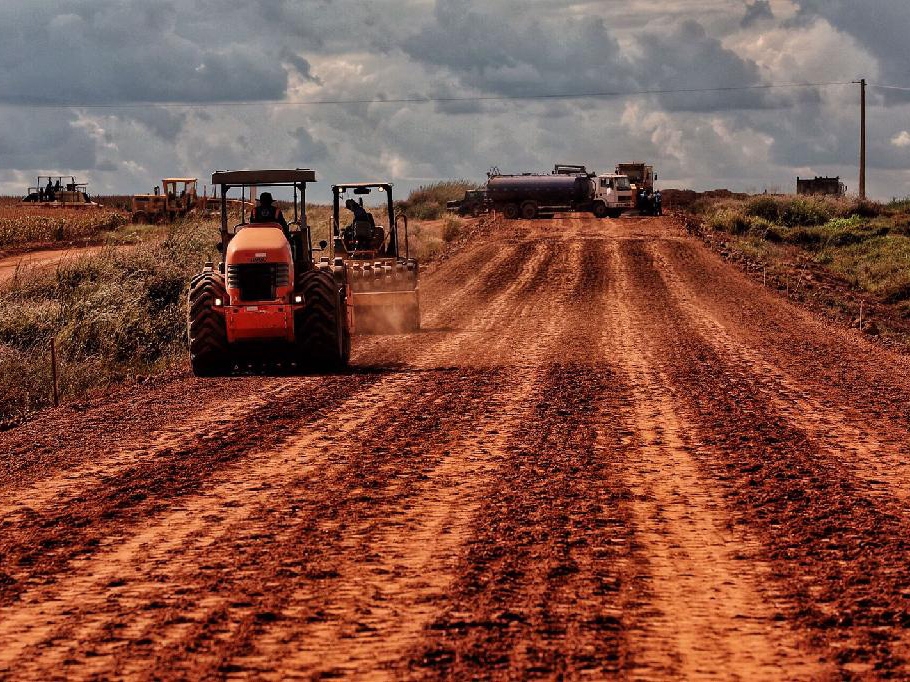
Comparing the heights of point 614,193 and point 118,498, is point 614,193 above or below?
above

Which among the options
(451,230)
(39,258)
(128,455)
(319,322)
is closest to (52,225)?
(39,258)

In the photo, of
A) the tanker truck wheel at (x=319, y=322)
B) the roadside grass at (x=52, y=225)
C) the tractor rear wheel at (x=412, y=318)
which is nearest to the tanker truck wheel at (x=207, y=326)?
the tanker truck wheel at (x=319, y=322)

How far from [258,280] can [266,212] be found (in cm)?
115

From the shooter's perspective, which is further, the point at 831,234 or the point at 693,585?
the point at 831,234

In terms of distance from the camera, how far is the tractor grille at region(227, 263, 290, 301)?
1714 cm

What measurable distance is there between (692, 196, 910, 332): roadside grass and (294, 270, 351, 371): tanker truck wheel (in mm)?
20894

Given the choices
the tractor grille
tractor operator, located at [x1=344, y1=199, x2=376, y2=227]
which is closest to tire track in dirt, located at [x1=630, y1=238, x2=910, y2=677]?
the tractor grille

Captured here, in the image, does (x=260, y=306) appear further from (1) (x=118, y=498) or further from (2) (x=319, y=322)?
(1) (x=118, y=498)

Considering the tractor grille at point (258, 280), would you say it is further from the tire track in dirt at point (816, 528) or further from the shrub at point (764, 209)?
the shrub at point (764, 209)

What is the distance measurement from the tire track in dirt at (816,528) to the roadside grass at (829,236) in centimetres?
2253

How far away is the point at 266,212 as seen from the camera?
1775 cm

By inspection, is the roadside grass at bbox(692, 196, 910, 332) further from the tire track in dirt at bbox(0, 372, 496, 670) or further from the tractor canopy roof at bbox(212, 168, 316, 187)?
the tire track in dirt at bbox(0, 372, 496, 670)

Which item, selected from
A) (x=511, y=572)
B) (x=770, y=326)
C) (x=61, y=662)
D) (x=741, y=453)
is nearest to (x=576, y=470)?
(x=741, y=453)

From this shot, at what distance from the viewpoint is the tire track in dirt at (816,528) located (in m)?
6.30
